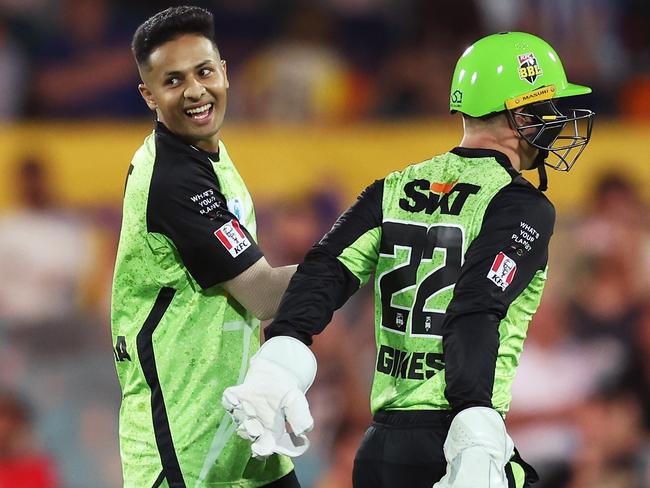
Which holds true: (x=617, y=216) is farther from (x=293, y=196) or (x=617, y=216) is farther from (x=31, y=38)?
(x=31, y=38)

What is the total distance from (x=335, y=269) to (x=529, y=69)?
0.77 m

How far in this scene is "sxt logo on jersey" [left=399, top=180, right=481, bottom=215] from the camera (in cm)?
321

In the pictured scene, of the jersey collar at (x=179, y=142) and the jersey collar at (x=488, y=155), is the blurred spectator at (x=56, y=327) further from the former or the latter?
the jersey collar at (x=488, y=155)

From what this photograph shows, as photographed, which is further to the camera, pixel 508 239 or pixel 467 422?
pixel 508 239

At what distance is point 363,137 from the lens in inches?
298

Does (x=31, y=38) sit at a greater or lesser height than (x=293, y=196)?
greater

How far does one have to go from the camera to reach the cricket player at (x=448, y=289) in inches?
117

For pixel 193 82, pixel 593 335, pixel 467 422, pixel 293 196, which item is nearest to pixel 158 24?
pixel 193 82

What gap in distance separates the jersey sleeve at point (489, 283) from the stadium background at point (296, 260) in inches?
164

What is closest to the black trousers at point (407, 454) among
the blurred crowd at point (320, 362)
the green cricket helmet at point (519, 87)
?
the green cricket helmet at point (519, 87)

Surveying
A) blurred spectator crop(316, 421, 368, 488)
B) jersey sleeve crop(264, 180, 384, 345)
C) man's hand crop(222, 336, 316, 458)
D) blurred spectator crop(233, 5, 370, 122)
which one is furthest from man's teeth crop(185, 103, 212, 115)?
blurred spectator crop(233, 5, 370, 122)

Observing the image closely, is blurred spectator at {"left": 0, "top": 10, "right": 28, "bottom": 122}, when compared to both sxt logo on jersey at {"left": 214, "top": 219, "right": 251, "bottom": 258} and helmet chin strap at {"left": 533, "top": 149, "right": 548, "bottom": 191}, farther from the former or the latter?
helmet chin strap at {"left": 533, "top": 149, "right": 548, "bottom": 191}

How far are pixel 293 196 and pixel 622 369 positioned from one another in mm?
2253

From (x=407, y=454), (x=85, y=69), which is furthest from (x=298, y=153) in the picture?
(x=407, y=454)
